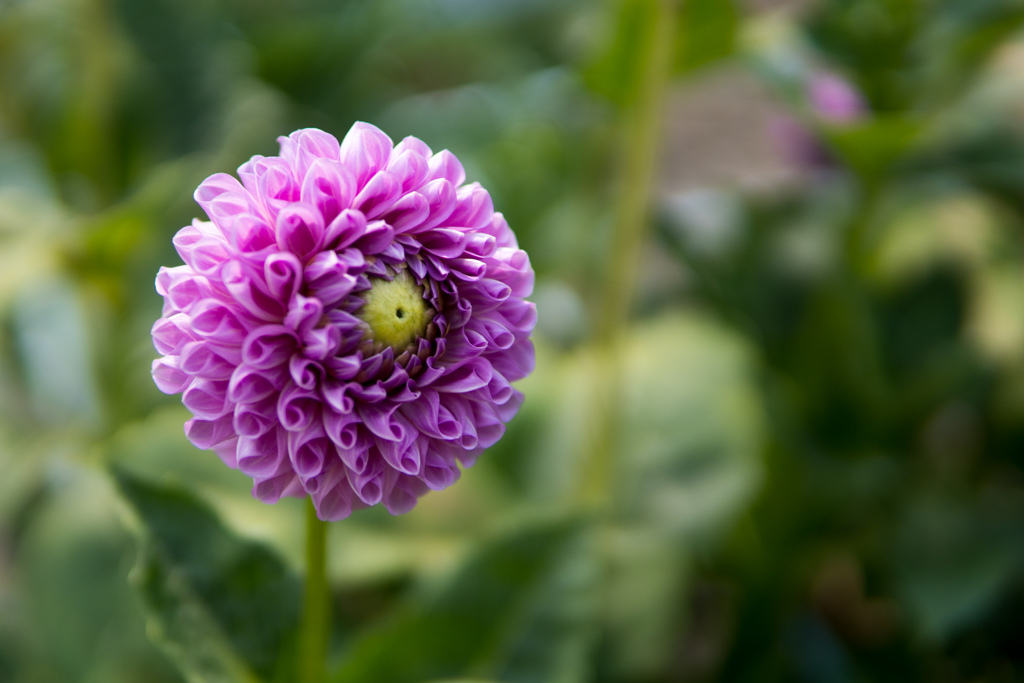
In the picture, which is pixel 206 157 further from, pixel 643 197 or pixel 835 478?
pixel 835 478

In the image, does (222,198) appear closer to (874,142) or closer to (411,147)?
(411,147)

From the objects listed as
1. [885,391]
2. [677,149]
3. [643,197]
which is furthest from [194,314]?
[677,149]

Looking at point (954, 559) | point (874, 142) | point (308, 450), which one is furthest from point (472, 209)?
point (954, 559)

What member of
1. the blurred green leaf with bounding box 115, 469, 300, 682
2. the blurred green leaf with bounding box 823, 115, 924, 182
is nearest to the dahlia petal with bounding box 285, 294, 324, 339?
the blurred green leaf with bounding box 115, 469, 300, 682

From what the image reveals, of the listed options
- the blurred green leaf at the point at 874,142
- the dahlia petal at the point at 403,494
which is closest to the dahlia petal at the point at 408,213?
the dahlia petal at the point at 403,494

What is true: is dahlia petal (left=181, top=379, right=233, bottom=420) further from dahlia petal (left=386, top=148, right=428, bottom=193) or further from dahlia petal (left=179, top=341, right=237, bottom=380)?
dahlia petal (left=386, top=148, right=428, bottom=193)
